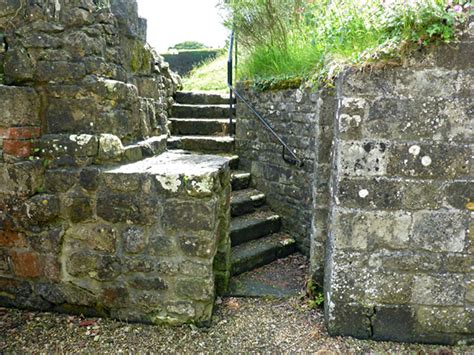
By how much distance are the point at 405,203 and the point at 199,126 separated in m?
3.54

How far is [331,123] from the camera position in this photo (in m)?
3.16

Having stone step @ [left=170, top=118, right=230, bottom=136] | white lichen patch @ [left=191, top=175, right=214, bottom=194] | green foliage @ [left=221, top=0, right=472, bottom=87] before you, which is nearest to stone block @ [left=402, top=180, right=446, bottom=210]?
green foliage @ [left=221, top=0, right=472, bottom=87]

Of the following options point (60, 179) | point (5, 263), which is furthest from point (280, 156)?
point (5, 263)

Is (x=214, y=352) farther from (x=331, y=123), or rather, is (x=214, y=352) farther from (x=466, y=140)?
(x=466, y=140)

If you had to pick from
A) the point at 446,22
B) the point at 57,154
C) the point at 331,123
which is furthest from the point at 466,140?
the point at 57,154

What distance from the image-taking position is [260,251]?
14.2 ft

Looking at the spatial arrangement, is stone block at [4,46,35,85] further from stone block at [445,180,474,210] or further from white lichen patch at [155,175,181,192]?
stone block at [445,180,474,210]

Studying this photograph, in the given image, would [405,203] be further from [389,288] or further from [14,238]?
[14,238]

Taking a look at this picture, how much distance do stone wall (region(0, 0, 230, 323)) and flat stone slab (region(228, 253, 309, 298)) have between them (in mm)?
759

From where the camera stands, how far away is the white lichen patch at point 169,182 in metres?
2.91

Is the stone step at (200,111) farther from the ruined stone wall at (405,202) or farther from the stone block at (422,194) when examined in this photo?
the stone block at (422,194)

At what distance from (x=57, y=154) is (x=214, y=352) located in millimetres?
1821

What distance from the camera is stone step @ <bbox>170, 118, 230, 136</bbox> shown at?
18.7 feet

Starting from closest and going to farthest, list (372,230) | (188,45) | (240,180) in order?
(372,230) < (240,180) < (188,45)
